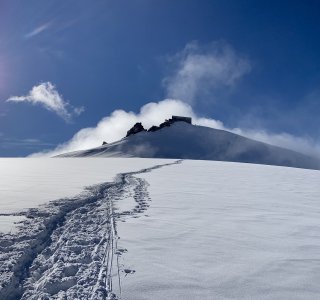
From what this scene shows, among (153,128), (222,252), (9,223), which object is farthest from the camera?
(153,128)

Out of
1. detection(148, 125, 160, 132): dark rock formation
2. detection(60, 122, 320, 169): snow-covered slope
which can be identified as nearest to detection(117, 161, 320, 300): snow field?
detection(60, 122, 320, 169): snow-covered slope

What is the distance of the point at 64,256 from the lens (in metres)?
5.50

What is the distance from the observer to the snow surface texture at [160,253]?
438 cm

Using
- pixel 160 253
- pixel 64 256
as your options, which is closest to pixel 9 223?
pixel 64 256

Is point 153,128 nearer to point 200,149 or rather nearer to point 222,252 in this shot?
point 200,149

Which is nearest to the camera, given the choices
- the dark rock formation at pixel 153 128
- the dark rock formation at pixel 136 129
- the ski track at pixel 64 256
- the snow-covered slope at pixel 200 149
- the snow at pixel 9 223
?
the ski track at pixel 64 256

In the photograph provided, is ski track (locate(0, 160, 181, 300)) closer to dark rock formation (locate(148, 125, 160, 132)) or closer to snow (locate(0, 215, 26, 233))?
snow (locate(0, 215, 26, 233))

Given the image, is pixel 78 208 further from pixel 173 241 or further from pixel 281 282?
pixel 281 282

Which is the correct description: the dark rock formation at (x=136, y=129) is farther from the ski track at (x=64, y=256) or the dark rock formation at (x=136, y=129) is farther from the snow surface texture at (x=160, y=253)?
the ski track at (x=64, y=256)

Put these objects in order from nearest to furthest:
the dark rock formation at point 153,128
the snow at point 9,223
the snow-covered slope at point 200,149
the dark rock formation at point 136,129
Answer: the snow at point 9,223
the snow-covered slope at point 200,149
the dark rock formation at point 153,128
the dark rock formation at point 136,129

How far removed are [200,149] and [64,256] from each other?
69.8 m

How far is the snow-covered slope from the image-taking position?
2763 inches

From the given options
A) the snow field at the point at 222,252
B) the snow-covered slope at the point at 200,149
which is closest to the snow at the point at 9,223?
the snow field at the point at 222,252

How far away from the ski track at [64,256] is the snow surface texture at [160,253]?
1 centimetres
